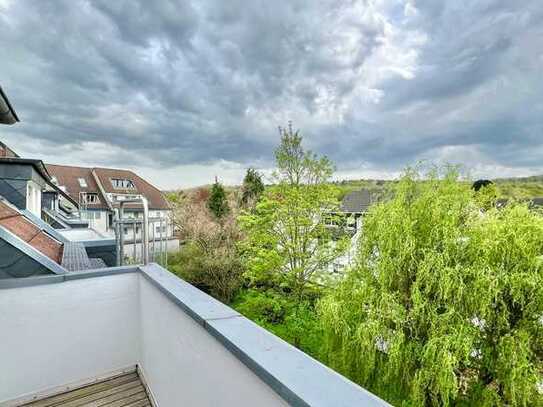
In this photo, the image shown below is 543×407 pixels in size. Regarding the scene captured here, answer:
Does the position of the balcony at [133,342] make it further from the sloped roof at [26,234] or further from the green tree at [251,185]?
the green tree at [251,185]

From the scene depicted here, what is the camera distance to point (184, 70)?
26.8 feet

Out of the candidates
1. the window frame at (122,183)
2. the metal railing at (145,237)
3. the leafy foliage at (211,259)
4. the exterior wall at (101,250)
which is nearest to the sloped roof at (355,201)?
the leafy foliage at (211,259)

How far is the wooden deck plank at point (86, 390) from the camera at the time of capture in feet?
7.85

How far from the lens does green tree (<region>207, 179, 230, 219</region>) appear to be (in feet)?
75.2

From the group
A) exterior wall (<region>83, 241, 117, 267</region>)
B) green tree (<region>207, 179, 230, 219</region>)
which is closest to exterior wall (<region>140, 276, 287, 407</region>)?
exterior wall (<region>83, 241, 117, 267</region>)

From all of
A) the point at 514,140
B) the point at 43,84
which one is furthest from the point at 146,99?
the point at 514,140

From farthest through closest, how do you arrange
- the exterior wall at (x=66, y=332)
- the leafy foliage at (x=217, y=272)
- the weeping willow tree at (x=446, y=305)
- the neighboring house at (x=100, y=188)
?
the neighboring house at (x=100, y=188), the leafy foliage at (x=217, y=272), the weeping willow tree at (x=446, y=305), the exterior wall at (x=66, y=332)

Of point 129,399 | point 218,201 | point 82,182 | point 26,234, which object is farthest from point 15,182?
point 82,182

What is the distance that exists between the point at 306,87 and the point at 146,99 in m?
6.93

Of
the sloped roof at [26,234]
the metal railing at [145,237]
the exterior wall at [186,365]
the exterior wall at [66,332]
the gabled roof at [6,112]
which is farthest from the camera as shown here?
the sloped roof at [26,234]

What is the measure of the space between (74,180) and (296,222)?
24.6 meters

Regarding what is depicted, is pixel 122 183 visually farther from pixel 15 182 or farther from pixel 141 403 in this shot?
pixel 141 403

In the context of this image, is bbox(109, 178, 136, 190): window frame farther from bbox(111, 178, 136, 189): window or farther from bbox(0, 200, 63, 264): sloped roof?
bbox(0, 200, 63, 264): sloped roof

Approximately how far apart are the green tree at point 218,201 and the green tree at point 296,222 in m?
13.5
